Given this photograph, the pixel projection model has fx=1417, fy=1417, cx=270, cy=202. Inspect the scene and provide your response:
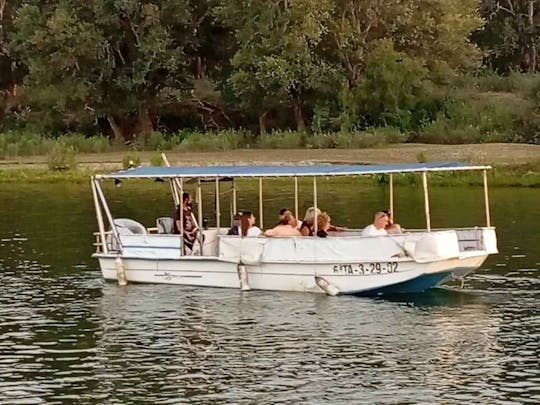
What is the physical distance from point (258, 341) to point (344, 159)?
149 ft

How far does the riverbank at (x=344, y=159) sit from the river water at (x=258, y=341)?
80.4 feet

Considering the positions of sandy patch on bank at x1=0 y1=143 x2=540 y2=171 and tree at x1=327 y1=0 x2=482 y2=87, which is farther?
tree at x1=327 y1=0 x2=482 y2=87

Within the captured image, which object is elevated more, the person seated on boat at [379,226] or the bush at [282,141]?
the person seated on boat at [379,226]

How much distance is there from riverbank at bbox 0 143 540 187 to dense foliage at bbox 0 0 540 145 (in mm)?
3073

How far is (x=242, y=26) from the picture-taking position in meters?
80.8

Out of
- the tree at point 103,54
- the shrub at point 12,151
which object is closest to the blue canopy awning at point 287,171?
the shrub at point 12,151

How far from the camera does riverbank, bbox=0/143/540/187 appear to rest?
62.9 metres

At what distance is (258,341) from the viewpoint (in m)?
25.9

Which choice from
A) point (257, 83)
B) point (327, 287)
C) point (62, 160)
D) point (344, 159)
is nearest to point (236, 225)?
point (327, 287)

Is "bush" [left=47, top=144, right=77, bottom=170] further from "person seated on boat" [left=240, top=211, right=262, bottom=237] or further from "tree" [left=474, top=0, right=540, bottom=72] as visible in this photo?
"person seated on boat" [left=240, top=211, right=262, bottom=237]

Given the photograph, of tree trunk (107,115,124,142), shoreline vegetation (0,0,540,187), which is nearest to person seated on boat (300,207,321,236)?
shoreline vegetation (0,0,540,187)

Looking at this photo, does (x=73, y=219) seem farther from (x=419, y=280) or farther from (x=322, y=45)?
(x=322, y=45)

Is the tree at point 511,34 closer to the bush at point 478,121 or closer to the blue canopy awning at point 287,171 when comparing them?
the bush at point 478,121

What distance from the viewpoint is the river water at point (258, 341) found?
2212 centimetres
